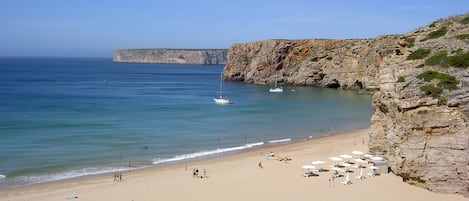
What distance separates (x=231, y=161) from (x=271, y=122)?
759 inches

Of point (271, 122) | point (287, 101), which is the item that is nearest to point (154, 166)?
point (271, 122)

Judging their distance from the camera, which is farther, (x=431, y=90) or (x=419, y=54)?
(x=419, y=54)

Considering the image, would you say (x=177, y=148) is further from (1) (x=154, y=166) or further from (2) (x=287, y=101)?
(2) (x=287, y=101)

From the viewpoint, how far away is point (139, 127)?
152 feet

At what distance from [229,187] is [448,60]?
509 inches

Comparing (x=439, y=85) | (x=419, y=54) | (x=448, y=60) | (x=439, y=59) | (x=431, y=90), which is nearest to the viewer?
(x=431, y=90)

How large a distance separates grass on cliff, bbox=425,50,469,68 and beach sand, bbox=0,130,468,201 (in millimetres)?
6207

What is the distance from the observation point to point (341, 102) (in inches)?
2803

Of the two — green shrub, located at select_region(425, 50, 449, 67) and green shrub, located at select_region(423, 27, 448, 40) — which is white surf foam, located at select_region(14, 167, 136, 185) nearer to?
green shrub, located at select_region(425, 50, 449, 67)

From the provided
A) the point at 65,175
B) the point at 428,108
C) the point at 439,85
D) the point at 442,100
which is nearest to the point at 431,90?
the point at 439,85

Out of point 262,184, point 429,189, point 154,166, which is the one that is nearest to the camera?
point 429,189

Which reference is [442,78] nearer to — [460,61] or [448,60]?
[460,61]

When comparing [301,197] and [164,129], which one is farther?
[164,129]

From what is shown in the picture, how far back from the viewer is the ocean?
31953mm
